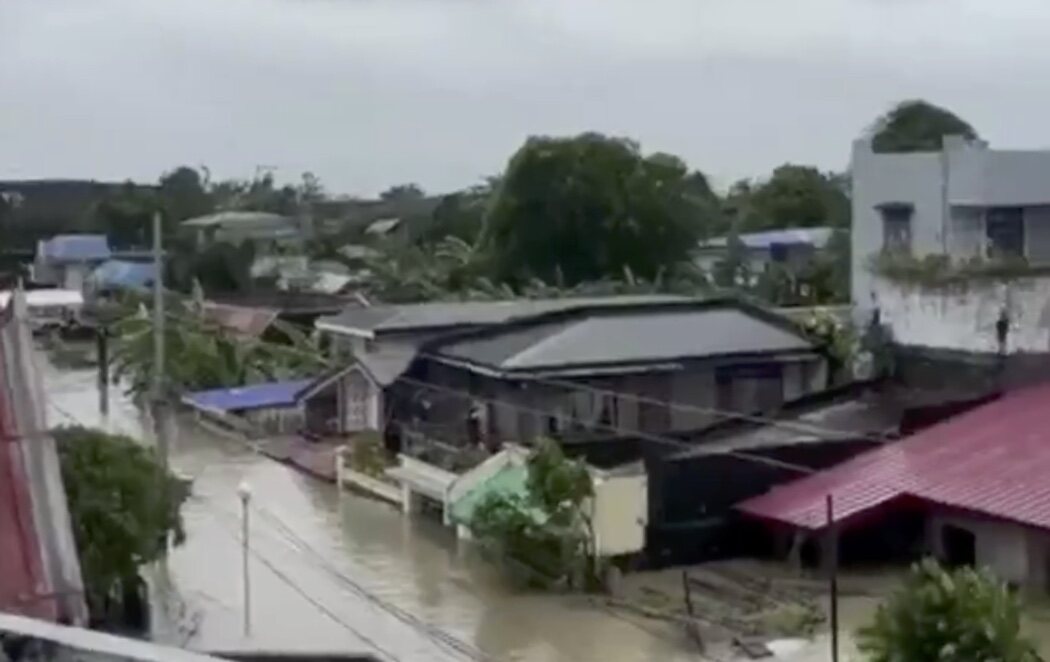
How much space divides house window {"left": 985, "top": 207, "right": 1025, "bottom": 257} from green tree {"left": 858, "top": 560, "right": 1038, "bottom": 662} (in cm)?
1333

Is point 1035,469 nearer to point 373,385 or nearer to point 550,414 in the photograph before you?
point 550,414

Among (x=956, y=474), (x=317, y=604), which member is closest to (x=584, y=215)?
(x=956, y=474)

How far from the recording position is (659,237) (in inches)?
1523

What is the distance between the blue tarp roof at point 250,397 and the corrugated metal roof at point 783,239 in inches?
663

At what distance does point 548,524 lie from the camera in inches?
670

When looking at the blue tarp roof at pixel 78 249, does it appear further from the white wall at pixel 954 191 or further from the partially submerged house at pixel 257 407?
the white wall at pixel 954 191

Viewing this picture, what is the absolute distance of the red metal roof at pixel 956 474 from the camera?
1616 cm

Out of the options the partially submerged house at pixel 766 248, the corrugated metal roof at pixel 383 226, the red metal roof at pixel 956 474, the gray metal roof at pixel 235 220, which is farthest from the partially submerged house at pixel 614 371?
the corrugated metal roof at pixel 383 226

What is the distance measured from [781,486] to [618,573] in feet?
6.80

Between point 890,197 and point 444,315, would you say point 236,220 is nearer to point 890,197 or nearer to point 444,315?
point 444,315

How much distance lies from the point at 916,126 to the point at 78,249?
102 ft

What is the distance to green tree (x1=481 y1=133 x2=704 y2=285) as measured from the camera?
37.5 meters

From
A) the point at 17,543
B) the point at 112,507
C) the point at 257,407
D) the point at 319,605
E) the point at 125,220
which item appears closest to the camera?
the point at 17,543

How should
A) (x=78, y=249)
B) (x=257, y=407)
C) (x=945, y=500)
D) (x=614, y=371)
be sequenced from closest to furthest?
1. (x=945, y=500)
2. (x=614, y=371)
3. (x=257, y=407)
4. (x=78, y=249)
